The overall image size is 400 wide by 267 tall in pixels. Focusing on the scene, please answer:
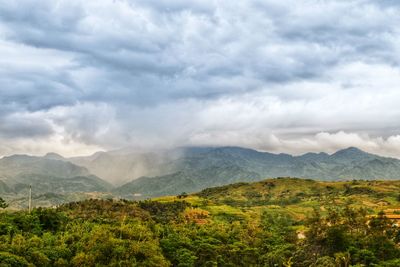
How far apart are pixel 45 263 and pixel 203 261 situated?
46.7m

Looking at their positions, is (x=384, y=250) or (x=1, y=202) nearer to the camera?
(x=384, y=250)

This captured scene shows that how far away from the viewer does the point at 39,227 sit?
141 m

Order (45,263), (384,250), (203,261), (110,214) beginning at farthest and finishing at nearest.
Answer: (110,214), (203,261), (384,250), (45,263)

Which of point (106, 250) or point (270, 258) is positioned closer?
point (106, 250)

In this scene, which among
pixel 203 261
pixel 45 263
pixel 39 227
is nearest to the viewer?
pixel 45 263

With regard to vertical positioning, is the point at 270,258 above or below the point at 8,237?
below

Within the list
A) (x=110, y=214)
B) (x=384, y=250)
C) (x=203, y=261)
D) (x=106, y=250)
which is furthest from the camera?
(x=110, y=214)

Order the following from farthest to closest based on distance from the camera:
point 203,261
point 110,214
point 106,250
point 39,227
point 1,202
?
point 110,214, point 1,202, point 39,227, point 203,261, point 106,250

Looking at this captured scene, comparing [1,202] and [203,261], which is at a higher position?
[1,202]

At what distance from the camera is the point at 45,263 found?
103 meters

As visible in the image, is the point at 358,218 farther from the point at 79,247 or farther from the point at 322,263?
the point at 79,247

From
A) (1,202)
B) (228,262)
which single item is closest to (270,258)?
(228,262)

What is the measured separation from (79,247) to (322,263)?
65.5 meters

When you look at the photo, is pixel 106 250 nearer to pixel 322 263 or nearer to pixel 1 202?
pixel 322 263
